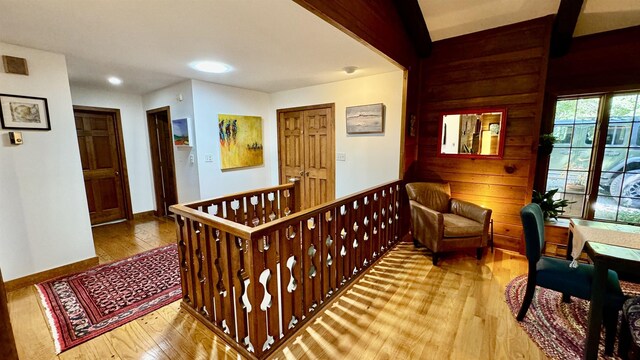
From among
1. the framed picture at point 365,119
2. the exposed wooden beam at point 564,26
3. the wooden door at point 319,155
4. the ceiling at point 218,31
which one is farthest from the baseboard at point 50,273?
the exposed wooden beam at point 564,26

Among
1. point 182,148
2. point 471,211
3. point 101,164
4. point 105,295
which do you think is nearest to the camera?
point 105,295

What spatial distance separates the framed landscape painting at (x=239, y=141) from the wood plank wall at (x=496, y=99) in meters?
2.70

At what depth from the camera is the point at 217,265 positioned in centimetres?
179

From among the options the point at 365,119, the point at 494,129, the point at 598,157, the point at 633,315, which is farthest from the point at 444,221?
the point at 598,157

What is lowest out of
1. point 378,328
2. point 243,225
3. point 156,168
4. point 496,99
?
point 378,328

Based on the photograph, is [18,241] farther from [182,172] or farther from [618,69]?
[618,69]

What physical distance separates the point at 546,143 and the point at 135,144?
19.7 ft

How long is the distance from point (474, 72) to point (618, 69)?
131 cm

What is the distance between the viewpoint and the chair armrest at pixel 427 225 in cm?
270

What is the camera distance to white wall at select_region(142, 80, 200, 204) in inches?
150

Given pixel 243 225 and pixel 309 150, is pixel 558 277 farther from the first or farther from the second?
pixel 309 150

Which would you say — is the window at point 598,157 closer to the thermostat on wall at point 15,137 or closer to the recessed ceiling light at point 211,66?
the recessed ceiling light at point 211,66

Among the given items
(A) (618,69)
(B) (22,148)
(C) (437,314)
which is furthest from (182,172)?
(A) (618,69)

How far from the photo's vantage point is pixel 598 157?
2920 millimetres
